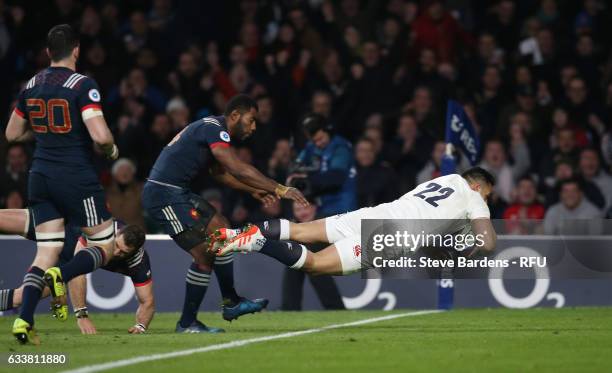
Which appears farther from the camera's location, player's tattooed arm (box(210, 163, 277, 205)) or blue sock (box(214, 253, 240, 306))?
player's tattooed arm (box(210, 163, 277, 205))

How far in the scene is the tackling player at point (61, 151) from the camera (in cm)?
985

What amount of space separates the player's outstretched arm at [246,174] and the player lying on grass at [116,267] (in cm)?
96

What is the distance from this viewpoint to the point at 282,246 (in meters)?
11.0

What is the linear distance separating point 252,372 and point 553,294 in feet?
23.7

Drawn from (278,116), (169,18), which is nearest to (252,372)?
(278,116)

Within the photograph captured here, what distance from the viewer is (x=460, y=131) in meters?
14.0

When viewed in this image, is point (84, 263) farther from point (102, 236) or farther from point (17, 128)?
point (17, 128)

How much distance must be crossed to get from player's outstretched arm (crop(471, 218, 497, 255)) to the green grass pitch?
695 millimetres

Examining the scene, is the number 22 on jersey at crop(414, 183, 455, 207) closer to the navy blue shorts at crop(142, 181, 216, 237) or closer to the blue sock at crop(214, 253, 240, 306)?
the blue sock at crop(214, 253, 240, 306)

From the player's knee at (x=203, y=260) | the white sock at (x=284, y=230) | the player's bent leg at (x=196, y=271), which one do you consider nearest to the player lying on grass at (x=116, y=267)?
the player's bent leg at (x=196, y=271)

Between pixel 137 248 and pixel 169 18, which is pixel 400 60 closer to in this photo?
pixel 169 18

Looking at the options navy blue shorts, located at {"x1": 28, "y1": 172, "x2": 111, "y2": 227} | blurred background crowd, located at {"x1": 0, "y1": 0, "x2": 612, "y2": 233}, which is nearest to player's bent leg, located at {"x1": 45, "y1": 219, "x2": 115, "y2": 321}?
navy blue shorts, located at {"x1": 28, "y1": 172, "x2": 111, "y2": 227}

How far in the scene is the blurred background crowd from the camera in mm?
16547

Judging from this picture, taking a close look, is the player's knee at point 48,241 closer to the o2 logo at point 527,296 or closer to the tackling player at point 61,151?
the tackling player at point 61,151
